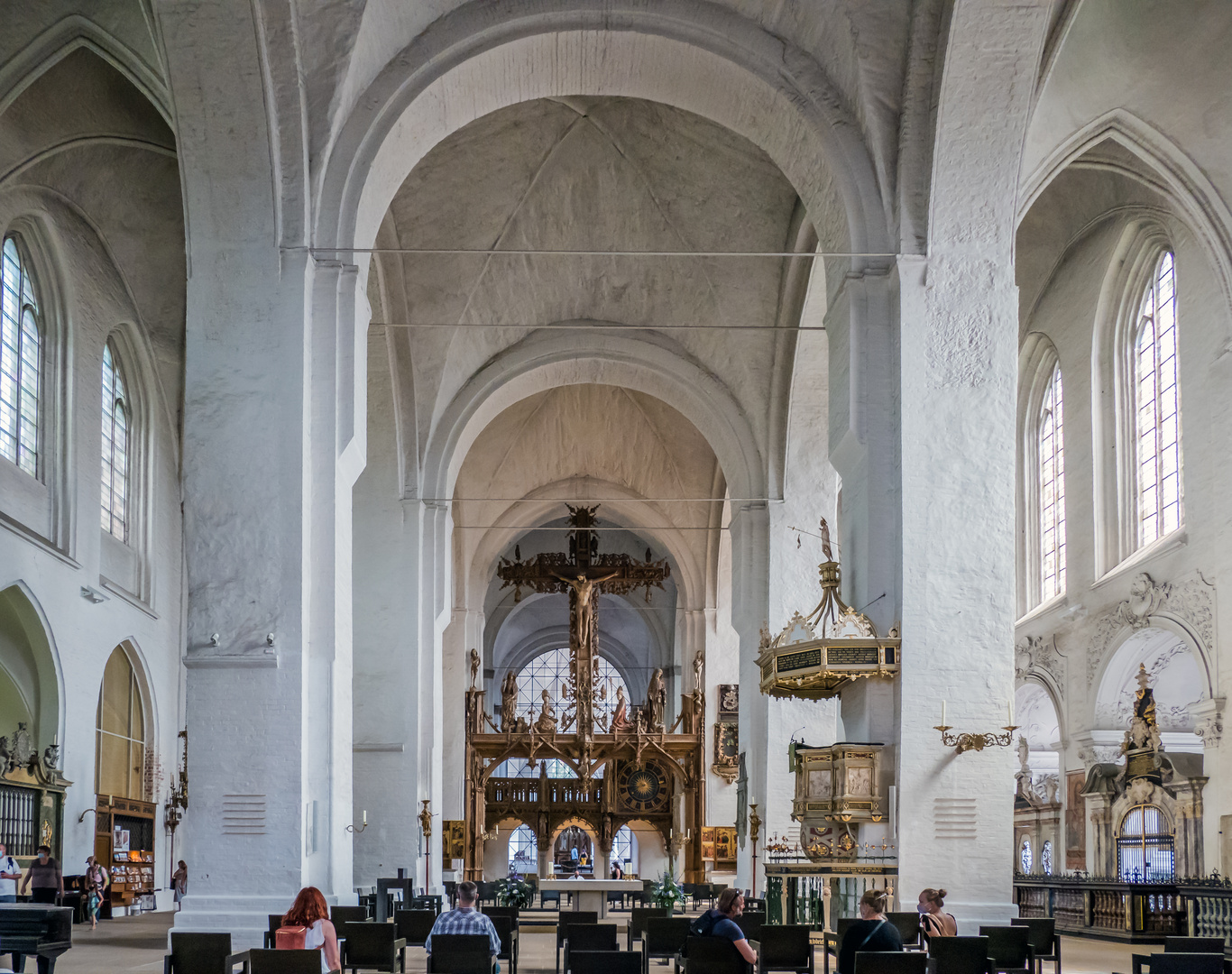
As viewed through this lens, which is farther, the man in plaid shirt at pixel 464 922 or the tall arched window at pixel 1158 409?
the tall arched window at pixel 1158 409

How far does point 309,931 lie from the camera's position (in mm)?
7473

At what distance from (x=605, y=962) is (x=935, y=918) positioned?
106 inches

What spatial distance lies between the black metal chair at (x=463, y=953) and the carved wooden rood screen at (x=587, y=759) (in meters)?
20.4

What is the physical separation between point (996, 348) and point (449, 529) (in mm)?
12062

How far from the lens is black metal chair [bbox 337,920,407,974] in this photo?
9555 mm

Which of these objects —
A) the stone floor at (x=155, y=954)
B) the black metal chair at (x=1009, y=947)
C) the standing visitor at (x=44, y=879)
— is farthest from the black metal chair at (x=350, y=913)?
the standing visitor at (x=44, y=879)

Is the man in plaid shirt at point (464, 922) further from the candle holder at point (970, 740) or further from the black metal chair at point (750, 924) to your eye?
the candle holder at point (970, 740)

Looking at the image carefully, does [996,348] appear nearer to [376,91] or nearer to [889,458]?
[889,458]

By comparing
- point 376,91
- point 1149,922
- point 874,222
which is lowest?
point 1149,922

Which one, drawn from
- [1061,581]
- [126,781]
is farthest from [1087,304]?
[126,781]

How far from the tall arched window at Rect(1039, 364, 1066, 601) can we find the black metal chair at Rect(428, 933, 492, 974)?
1743cm

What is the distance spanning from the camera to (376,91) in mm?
14242

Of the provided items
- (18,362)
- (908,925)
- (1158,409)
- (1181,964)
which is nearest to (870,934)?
(1181,964)

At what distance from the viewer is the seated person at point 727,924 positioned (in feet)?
27.2
